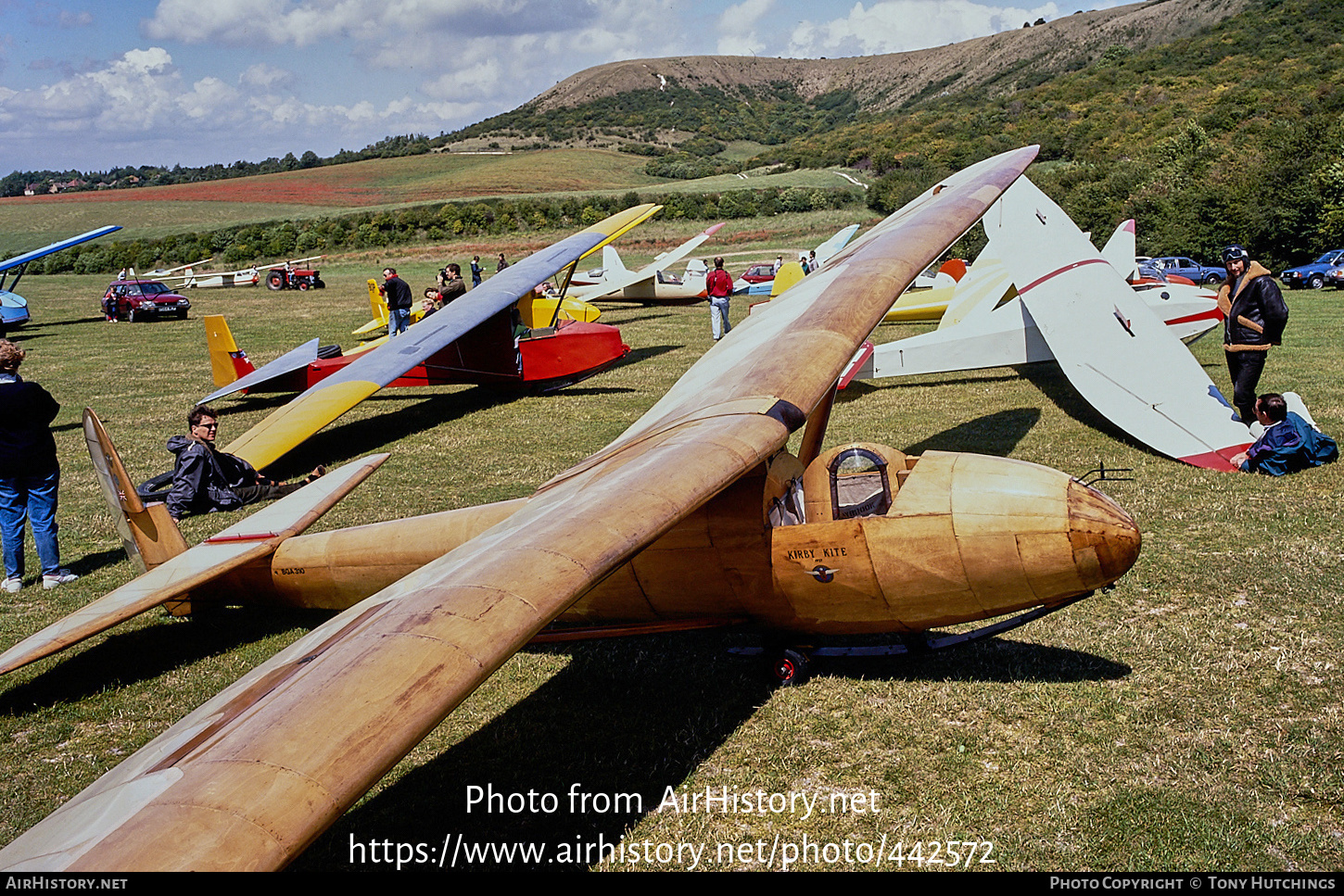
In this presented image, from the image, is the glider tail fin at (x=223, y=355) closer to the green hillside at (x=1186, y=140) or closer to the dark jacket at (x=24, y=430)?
the dark jacket at (x=24, y=430)

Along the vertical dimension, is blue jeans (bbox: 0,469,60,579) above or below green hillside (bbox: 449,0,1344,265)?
below

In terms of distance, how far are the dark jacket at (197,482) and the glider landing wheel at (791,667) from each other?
22.1 feet

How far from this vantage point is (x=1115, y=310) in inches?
394

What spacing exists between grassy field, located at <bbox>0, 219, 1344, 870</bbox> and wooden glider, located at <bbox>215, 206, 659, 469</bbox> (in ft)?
5.42

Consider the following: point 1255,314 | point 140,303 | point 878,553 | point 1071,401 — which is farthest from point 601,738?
point 140,303

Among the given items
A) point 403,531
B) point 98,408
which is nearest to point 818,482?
point 403,531

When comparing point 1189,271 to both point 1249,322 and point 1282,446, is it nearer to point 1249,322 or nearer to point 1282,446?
point 1249,322

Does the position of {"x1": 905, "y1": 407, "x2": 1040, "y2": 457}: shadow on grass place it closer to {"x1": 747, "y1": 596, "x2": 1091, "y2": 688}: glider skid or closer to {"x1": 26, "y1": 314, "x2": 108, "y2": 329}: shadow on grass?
{"x1": 747, "y1": 596, "x2": 1091, "y2": 688}: glider skid

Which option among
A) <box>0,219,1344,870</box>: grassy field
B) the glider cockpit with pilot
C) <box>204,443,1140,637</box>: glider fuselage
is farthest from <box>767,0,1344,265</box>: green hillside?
the glider cockpit with pilot

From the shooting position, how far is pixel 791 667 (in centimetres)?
510

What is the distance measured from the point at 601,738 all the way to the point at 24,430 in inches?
212

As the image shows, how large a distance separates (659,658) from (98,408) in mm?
13848

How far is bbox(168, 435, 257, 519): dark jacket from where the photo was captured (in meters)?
9.07

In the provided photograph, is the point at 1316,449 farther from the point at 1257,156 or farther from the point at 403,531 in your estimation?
the point at 1257,156
